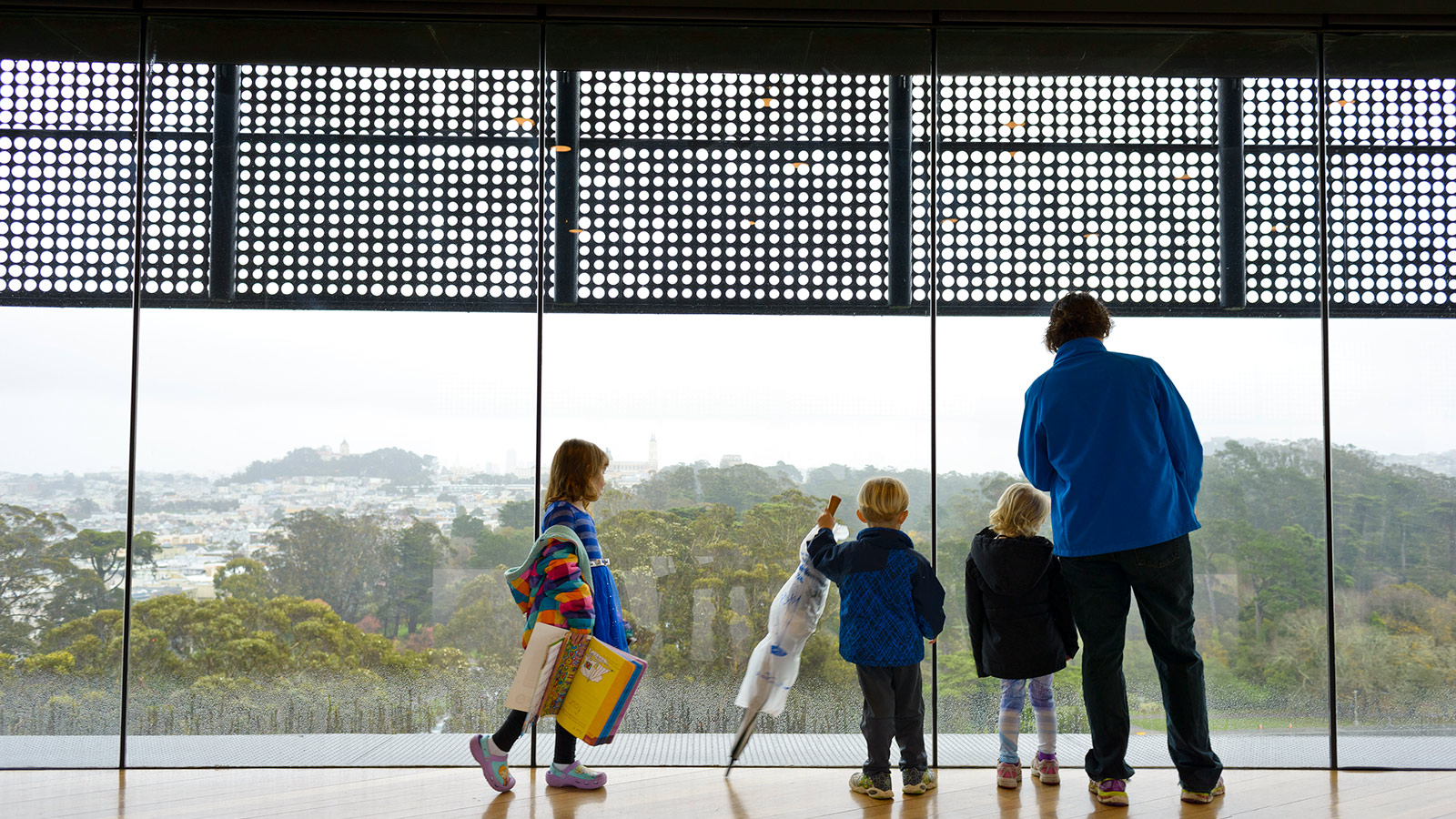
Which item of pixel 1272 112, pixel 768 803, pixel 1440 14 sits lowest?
pixel 768 803

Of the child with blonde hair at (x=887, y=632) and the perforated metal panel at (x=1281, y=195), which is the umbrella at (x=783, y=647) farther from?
the perforated metal panel at (x=1281, y=195)

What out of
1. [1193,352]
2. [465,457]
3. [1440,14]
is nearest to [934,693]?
[1193,352]

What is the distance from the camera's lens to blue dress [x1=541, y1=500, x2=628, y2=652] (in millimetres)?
3010

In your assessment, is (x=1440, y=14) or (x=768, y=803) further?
(x=1440, y=14)

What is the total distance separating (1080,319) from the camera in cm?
296

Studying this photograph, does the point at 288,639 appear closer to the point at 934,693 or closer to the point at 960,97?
the point at 934,693

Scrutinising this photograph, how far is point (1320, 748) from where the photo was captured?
11.1 ft

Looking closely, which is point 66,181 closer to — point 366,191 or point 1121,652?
point 366,191

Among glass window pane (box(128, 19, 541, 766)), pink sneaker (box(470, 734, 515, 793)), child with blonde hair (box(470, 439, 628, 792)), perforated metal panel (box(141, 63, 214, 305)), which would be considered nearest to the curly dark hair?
child with blonde hair (box(470, 439, 628, 792))

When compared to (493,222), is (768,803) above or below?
below

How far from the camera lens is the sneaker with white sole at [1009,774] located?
3.05 meters

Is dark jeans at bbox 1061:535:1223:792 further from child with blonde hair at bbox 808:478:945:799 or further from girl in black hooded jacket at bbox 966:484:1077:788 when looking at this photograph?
child with blonde hair at bbox 808:478:945:799

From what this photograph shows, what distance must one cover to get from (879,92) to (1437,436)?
225cm

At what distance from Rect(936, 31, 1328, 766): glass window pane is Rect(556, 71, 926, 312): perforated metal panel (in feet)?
0.91
